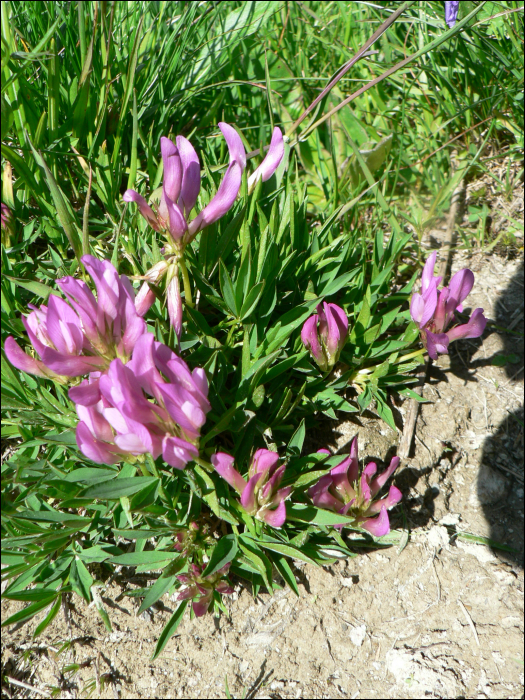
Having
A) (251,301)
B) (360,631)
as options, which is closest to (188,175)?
(251,301)

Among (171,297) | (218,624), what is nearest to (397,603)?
(218,624)

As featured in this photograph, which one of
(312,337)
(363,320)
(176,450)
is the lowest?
(363,320)

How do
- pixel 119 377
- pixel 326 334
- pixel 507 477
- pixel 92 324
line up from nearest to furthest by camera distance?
pixel 119 377, pixel 92 324, pixel 326 334, pixel 507 477

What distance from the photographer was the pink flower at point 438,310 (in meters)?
1.72

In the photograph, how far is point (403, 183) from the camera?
2539 millimetres

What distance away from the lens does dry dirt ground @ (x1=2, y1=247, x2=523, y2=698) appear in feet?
5.31

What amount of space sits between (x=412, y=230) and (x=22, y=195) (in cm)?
161

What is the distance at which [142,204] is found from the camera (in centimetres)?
128

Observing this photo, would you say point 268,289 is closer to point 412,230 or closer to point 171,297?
point 171,297

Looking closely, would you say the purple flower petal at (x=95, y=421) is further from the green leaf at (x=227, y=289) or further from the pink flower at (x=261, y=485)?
the green leaf at (x=227, y=289)

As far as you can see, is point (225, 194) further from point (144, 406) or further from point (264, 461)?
point (264, 461)

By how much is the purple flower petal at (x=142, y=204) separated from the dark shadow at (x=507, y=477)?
139 centimetres

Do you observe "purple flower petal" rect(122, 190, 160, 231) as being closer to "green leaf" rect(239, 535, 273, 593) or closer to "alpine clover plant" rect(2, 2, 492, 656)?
"alpine clover plant" rect(2, 2, 492, 656)

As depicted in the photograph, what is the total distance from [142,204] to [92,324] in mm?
301
